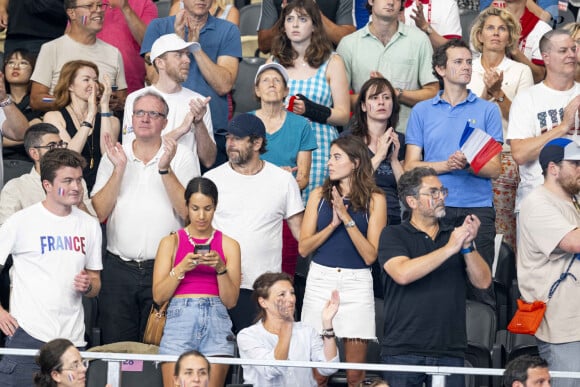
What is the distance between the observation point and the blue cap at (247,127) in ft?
28.1

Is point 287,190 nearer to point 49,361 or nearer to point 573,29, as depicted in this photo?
point 49,361

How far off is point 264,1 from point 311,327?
4270mm

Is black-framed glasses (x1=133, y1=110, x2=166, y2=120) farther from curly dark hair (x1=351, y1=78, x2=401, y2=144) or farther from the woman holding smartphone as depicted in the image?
curly dark hair (x1=351, y1=78, x2=401, y2=144)

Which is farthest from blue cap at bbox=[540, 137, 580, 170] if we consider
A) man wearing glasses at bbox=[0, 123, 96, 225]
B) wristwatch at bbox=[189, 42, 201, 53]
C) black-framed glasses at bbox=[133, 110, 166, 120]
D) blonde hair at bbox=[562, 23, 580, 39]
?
man wearing glasses at bbox=[0, 123, 96, 225]

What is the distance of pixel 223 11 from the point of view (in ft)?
36.2

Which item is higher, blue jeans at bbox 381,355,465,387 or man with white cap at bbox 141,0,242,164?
man with white cap at bbox 141,0,242,164

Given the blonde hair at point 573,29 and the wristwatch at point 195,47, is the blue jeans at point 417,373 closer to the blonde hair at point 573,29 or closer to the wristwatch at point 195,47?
the wristwatch at point 195,47

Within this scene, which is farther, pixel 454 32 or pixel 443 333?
pixel 454 32

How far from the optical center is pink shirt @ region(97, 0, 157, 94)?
10781 millimetres

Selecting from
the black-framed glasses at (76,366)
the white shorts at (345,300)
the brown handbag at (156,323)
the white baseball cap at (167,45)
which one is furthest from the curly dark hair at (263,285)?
the white baseball cap at (167,45)

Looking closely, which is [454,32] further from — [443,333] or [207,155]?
[443,333]

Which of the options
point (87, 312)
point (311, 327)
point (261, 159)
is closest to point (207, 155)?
point (261, 159)

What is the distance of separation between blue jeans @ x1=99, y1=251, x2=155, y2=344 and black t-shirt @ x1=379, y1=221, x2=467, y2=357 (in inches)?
65.6

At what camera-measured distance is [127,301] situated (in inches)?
332
